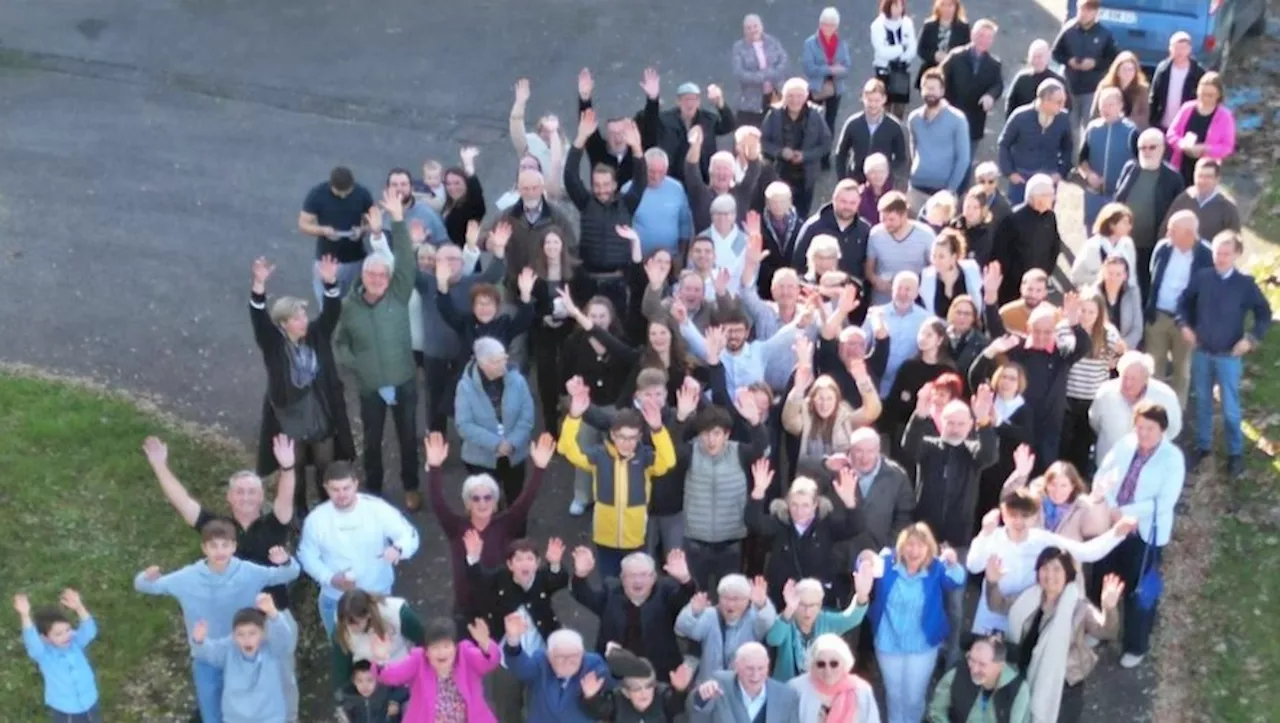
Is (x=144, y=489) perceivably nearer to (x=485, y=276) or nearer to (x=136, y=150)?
(x=485, y=276)

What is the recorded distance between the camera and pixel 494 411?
35.1ft

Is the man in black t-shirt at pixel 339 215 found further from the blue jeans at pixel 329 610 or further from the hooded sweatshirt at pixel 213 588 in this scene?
the hooded sweatshirt at pixel 213 588

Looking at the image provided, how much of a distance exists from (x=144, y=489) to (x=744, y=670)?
219 inches

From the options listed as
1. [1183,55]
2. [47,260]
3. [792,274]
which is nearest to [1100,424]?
[792,274]

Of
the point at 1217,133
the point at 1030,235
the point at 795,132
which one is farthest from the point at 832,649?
the point at 1217,133

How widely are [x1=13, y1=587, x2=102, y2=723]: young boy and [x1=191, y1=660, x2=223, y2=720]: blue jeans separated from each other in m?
0.57

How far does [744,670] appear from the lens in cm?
827

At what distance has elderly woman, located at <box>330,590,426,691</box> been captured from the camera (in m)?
8.86

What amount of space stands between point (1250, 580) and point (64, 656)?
7.59 m

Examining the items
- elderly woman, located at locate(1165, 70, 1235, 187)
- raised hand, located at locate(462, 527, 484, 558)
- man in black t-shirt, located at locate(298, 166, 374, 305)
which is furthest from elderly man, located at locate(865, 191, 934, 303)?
raised hand, located at locate(462, 527, 484, 558)

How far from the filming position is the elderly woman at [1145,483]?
31.9 ft

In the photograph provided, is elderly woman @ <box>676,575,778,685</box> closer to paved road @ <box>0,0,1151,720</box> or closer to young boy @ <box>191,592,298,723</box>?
young boy @ <box>191,592,298,723</box>

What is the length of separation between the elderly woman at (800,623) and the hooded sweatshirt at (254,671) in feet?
8.71

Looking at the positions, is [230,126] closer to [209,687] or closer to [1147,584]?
[209,687]
